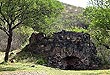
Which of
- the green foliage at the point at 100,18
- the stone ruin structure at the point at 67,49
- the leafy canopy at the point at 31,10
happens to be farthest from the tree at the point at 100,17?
the stone ruin structure at the point at 67,49

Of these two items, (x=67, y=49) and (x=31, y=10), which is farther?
(x=67, y=49)

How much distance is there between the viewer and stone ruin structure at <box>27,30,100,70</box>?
54.2 m

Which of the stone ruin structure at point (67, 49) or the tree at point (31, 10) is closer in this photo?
the tree at point (31, 10)

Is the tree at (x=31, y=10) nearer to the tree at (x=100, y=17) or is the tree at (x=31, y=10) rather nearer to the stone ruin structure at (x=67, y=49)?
the tree at (x=100, y=17)

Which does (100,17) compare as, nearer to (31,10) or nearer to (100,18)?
(100,18)

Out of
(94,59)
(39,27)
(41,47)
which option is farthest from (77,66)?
(39,27)

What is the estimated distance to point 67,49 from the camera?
54.6m

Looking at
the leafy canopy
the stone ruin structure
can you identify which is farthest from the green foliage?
the stone ruin structure

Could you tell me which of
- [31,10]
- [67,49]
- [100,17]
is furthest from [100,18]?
[67,49]

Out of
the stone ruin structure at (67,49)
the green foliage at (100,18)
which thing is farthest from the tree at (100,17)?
the stone ruin structure at (67,49)

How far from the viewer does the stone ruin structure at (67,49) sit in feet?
178

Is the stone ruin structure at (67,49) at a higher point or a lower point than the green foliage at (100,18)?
lower

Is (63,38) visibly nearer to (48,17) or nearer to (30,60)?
(30,60)

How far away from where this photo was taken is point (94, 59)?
5584 centimetres
